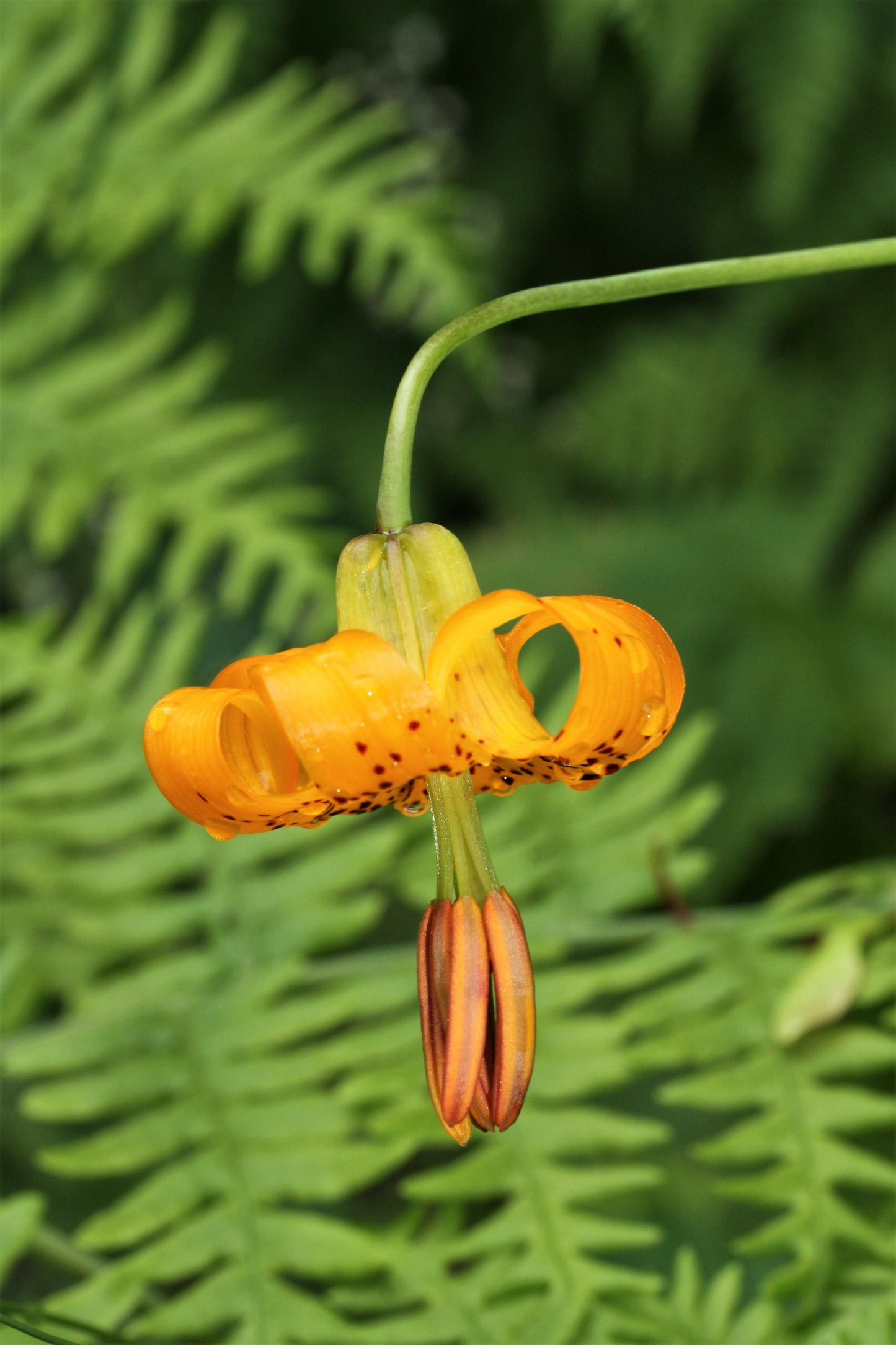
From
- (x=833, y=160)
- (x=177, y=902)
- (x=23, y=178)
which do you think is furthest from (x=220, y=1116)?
(x=833, y=160)

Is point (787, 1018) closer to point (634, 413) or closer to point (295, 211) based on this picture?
point (295, 211)

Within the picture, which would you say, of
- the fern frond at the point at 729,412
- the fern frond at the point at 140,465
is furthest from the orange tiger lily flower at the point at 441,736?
the fern frond at the point at 729,412

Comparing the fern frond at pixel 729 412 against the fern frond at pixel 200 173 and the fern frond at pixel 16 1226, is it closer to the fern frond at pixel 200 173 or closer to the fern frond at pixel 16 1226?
the fern frond at pixel 200 173

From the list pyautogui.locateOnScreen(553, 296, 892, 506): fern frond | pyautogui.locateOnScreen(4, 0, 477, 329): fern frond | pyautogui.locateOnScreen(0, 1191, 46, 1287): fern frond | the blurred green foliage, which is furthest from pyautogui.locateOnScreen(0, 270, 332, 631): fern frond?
pyautogui.locateOnScreen(553, 296, 892, 506): fern frond

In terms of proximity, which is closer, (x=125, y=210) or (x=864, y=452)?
(x=125, y=210)

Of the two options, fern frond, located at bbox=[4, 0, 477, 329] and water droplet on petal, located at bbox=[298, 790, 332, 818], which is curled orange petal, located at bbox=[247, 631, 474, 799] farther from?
fern frond, located at bbox=[4, 0, 477, 329]
